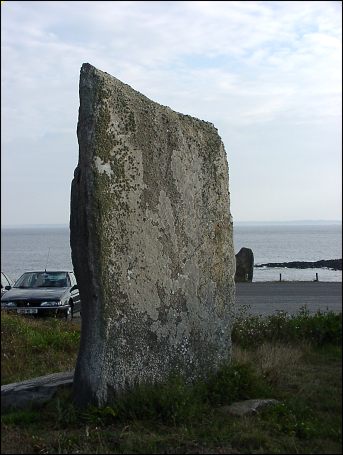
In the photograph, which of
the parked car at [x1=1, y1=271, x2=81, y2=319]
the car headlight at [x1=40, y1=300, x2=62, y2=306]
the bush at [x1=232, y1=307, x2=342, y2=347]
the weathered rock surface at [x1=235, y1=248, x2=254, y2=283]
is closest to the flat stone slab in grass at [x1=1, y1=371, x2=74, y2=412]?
the bush at [x1=232, y1=307, x2=342, y2=347]

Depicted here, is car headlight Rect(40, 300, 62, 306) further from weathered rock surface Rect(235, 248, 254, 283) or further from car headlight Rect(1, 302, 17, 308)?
weathered rock surface Rect(235, 248, 254, 283)

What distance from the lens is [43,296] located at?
14.6 m

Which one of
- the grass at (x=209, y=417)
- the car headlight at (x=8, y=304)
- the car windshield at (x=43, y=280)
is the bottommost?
the grass at (x=209, y=417)

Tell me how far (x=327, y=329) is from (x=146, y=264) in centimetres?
339

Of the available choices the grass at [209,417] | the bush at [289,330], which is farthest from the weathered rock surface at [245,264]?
the grass at [209,417]

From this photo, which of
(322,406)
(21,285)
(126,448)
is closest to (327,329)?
(322,406)

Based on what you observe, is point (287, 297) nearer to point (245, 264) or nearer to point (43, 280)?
point (43, 280)

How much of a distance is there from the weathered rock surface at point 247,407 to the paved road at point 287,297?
8623 mm

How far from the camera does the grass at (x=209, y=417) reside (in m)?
5.33

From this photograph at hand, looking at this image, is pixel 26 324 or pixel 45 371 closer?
pixel 45 371

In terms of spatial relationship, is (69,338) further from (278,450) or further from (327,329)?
(278,450)

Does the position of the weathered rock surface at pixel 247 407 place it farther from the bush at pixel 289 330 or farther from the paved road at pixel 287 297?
the paved road at pixel 287 297

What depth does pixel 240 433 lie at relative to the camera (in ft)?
18.1

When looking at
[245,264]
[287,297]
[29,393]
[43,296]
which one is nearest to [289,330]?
[29,393]
